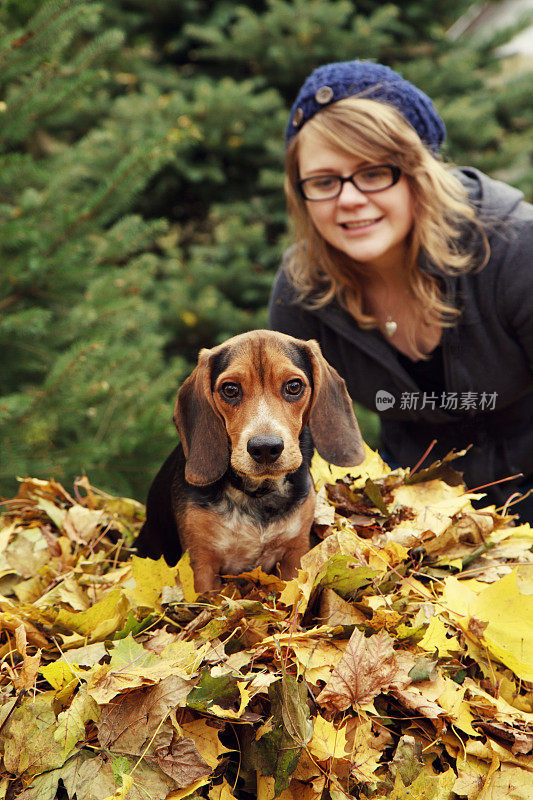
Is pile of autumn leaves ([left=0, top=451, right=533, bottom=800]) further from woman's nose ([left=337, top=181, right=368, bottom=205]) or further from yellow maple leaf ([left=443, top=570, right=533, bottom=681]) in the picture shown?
woman's nose ([left=337, top=181, right=368, bottom=205])

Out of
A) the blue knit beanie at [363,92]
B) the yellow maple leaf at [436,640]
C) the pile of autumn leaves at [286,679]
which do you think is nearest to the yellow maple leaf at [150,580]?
the pile of autumn leaves at [286,679]

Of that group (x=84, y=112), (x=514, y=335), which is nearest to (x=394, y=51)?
(x=84, y=112)

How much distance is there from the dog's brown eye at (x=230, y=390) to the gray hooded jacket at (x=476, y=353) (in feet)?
4.22

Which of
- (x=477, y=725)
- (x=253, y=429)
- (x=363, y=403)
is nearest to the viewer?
(x=477, y=725)

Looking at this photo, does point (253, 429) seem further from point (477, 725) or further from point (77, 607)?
point (477, 725)

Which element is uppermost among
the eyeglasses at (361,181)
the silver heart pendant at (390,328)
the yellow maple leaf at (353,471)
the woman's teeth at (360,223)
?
the eyeglasses at (361,181)

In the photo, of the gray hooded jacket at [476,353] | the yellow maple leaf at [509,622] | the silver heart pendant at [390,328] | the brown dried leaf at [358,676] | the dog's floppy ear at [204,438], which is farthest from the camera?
the gray hooded jacket at [476,353]

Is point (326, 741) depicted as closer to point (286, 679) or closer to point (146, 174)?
point (286, 679)

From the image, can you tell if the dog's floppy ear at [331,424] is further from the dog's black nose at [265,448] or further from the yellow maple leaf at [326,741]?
the yellow maple leaf at [326,741]

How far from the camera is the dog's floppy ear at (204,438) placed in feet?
5.31

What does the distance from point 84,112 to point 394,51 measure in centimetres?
283

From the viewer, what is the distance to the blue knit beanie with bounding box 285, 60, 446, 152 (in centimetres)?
269

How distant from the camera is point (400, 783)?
4.00 ft

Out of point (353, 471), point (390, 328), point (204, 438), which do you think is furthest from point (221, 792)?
point (390, 328)
